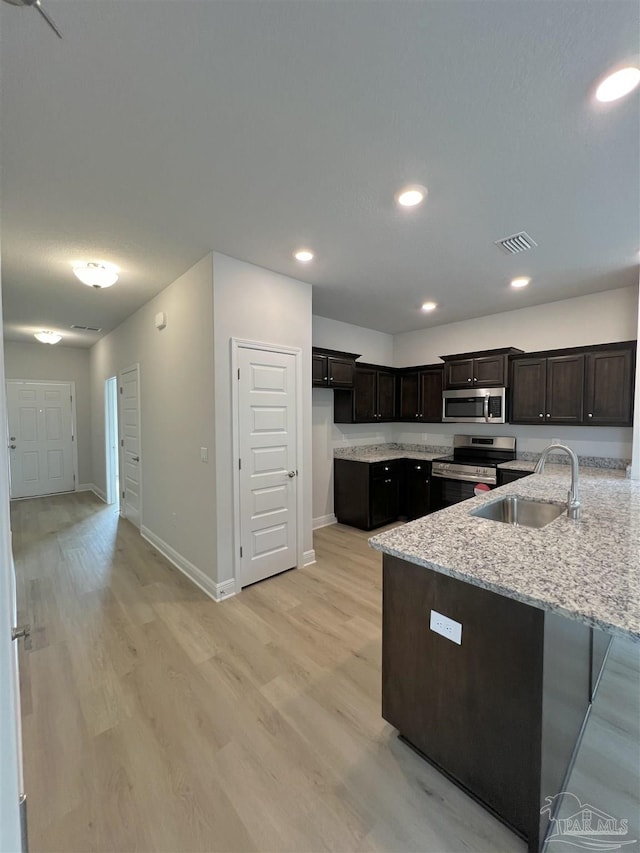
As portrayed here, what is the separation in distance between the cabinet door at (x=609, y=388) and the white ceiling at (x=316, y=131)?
1.04m

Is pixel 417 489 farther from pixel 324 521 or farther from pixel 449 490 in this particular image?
pixel 324 521

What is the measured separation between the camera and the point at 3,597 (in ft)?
2.23

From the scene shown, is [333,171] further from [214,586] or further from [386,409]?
[386,409]

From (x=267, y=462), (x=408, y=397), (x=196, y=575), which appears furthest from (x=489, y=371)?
(x=196, y=575)

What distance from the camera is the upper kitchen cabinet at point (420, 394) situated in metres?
5.04

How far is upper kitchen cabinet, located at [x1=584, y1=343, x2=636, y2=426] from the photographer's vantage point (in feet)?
11.5

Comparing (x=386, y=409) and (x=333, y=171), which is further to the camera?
(x=386, y=409)

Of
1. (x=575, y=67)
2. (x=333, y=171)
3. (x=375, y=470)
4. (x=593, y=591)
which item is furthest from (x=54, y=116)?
(x=375, y=470)

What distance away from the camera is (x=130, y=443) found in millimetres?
4805

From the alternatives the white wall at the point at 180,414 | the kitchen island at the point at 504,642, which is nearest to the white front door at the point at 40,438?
the white wall at the point at 180,414

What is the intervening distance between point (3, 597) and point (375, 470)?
4.14 metres

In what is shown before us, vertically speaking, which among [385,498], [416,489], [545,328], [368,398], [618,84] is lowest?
[385,498]

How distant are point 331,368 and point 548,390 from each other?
254 cm

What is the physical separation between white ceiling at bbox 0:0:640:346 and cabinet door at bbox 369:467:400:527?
9.04 ft
